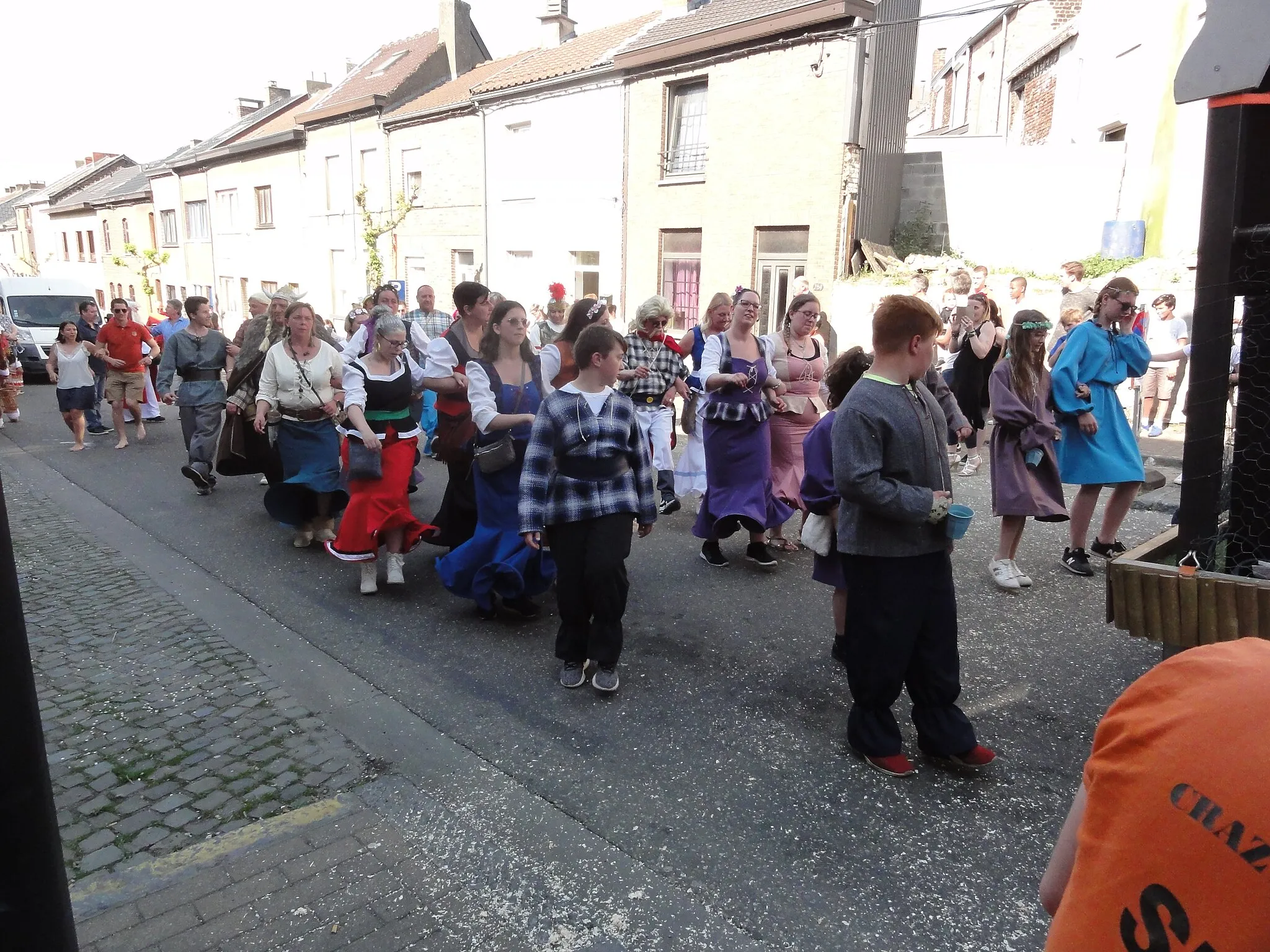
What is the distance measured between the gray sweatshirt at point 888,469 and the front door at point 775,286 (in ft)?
42.3

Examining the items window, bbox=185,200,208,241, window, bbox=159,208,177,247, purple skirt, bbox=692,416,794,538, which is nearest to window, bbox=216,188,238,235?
window, bbox=185,200,208,241

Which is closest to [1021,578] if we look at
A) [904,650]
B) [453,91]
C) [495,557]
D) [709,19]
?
[904,650]

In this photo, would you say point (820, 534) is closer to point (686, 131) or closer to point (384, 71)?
point (686, 131)

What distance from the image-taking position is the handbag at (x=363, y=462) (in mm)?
5719

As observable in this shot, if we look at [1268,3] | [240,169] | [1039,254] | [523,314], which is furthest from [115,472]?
[240,169]

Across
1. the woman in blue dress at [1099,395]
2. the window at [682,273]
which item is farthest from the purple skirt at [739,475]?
the window at [682,273]

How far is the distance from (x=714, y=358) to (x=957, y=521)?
2.95 m

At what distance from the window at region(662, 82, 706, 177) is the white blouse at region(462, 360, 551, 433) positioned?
13186 millimetres

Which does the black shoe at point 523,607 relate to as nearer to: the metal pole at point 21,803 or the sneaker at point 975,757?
the sneaker at point 975,757

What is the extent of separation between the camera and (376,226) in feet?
83.9

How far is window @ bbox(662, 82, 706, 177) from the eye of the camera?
17391 millimetres

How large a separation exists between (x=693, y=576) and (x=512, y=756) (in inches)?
102

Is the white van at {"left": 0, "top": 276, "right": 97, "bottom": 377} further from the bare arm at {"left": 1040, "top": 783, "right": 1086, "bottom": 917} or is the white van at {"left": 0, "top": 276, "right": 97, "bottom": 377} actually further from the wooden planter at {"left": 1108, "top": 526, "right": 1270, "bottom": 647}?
the bare arm at {"left": 1040, "top": 783, "right": 1086, "bottom": 917}

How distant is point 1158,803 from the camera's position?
3.28ft
